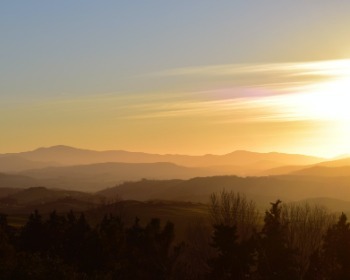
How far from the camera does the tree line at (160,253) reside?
40844 millimetres

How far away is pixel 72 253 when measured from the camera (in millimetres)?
53906

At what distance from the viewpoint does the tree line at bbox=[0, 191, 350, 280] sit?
40844mm

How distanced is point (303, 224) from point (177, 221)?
46052mm

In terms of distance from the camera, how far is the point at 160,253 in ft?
174

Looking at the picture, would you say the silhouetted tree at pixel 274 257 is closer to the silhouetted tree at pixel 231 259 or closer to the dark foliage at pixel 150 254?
the dark foliage at pixel 150 254

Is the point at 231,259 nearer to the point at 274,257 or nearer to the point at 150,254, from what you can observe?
the point at 274,257

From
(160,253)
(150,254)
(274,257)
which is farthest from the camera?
(150,254)

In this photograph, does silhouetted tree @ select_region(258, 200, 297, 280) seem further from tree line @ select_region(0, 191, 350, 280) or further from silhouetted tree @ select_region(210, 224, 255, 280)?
silhouetted tree @ select_region(210, 224, 255, 280)

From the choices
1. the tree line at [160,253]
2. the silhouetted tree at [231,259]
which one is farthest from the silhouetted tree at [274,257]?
the silhouetted tree at [231,259]

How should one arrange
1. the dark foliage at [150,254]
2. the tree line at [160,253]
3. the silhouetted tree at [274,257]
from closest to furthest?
the dark foliage at [150,254] < the tree line at [160,253] < the silhouetted tree at [274,257]

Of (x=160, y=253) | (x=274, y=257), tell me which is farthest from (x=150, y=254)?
(x=274, y=257)

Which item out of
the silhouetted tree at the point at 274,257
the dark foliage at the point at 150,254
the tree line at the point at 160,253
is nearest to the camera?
the dark foliage at the point at 150,254

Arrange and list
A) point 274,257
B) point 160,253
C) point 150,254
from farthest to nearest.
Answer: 1. point 150,254
2. point 160,253
3. point 274,257

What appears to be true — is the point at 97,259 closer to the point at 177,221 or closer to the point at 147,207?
the point at 177,221
